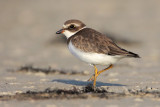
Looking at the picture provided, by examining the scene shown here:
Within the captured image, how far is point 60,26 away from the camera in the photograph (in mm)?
23969

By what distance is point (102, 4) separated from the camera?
28.9 m

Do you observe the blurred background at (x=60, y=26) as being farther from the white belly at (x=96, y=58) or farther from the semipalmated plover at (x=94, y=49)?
the white belly at (x=96, y=58)

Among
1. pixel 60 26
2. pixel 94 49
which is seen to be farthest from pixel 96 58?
pixel 60 26

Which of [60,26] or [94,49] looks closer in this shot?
[94,49]

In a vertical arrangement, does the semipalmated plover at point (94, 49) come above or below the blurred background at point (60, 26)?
below

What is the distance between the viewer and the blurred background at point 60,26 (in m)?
14.7

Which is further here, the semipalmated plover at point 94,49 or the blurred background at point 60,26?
the blurred background at point 60,26

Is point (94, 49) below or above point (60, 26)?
below

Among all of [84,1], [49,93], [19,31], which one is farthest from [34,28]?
[49,93]

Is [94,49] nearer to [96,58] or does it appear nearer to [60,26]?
[96,58]

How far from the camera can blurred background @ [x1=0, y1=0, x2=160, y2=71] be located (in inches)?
577

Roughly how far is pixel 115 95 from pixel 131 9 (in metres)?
22.2

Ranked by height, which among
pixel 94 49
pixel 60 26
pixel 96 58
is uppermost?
pixel 60 26

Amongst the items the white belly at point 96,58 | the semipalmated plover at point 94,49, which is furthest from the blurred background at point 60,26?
the white belly at point 96,58
